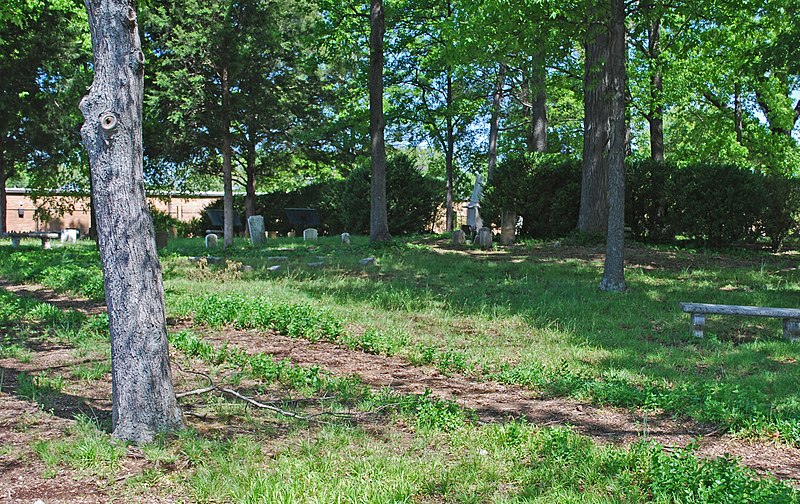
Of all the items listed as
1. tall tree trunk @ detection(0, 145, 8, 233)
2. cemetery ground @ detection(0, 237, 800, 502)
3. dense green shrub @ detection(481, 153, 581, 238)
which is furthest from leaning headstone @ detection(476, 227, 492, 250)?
tall tree trunk @ detection(0, 145, 8, 233)

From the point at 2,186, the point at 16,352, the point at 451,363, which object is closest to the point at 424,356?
the point at 451,363

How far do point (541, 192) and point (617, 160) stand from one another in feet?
25.9

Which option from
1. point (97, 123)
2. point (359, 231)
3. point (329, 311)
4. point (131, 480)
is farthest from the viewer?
point (359, 231)

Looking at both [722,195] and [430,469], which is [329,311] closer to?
[430,469]

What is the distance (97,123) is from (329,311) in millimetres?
4360

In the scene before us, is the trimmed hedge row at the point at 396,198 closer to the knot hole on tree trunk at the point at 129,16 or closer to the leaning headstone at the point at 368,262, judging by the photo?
the leaning headstone at the point at 368,262

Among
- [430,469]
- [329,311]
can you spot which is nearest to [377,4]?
[329,311]

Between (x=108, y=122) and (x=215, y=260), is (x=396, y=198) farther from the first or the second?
(x=108, y=122)

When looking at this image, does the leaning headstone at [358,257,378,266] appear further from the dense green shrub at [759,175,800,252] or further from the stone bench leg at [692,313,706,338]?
the dense green shrub at [759,175,800,252]

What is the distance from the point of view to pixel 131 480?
332cm

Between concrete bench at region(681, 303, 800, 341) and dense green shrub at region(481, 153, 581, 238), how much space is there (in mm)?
9891

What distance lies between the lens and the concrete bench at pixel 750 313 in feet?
22.7

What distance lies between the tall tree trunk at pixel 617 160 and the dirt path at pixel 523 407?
478cm

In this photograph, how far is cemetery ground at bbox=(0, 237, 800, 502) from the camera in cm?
332
